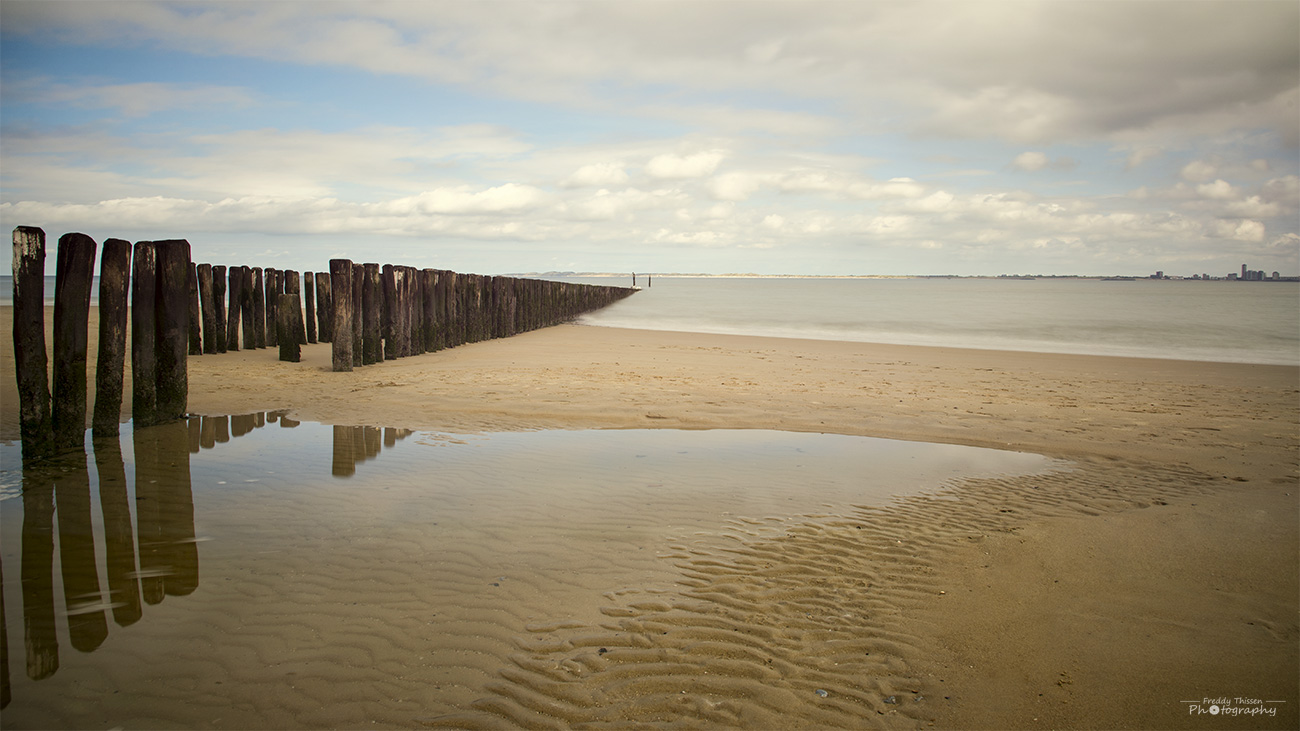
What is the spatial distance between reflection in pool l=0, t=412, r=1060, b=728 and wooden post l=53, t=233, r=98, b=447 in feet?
1.06

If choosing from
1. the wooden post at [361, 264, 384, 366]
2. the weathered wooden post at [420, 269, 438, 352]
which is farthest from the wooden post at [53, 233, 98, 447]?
the weathered wooden post at [420, 269, 438, 352]

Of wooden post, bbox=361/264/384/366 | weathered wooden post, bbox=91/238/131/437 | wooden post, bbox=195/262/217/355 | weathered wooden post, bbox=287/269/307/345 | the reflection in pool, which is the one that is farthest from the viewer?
wooden post, bbox=195/262/217/355

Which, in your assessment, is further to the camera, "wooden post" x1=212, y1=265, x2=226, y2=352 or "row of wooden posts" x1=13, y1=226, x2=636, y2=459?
"wooden post" x1=212, y1=265, x2=226, y2=352

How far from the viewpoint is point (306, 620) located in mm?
3090

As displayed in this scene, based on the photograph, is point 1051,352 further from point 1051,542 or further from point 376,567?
point 376,567

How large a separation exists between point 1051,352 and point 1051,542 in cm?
1609

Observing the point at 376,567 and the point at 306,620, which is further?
the point at 376,567

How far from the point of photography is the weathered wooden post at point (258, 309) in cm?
1326

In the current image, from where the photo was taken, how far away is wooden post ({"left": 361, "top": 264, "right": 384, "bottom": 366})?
37.0 ft

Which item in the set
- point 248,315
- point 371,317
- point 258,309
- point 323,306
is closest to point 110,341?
point 371,317

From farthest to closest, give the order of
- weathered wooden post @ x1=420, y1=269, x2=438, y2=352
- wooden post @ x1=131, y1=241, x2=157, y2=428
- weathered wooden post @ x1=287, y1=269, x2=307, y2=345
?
weathered wooden post @ x1=420, y1=269, x2=438, y2=352 < weathered wooden post @ x1=287, y1=269, x2=307, y2=345 < wooden post @ x1=131, y1=241, x2=157, y2=428

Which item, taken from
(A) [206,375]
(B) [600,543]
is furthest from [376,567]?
(A) [206,375]

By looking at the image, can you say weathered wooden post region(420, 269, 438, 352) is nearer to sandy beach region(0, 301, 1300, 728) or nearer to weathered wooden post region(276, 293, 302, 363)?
weathered wooden post region(276, 293, 302, 363)

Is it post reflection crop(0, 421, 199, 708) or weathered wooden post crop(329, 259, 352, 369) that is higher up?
weathered wooden post crop(329, 259, 352, 369)
